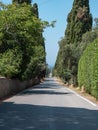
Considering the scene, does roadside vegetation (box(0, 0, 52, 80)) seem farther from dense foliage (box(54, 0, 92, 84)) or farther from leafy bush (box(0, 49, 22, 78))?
dense foliage (box(54, 0, 92, 84))

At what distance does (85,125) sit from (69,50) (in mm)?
53914

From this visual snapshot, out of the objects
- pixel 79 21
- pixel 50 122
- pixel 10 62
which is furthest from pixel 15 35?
pixel 79 21

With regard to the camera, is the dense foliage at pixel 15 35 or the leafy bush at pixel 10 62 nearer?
the leafy bush at pixel 10 62

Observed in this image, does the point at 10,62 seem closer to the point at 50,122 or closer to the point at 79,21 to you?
the point at 50,122

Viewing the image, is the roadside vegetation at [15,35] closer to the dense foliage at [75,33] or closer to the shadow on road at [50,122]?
the dense foliage at [75,33]

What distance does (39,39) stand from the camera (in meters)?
50.3

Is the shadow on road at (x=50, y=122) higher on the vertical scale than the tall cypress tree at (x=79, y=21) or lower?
lower

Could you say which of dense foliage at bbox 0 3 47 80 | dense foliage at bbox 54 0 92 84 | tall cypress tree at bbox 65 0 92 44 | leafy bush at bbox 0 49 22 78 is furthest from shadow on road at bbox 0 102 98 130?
tall cypress tree at bbox 65 0 92 44

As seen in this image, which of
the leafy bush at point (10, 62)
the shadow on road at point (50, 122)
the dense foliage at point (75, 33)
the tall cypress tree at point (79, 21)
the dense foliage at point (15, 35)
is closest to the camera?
the shadow on road at point (50, 122)

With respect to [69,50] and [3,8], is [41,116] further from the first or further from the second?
[69,50]

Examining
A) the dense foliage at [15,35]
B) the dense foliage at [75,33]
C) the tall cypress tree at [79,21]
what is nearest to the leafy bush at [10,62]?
the dense foliage at [15,35]

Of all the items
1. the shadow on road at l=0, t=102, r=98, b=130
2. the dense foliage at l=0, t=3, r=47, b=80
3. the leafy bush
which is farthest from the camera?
the dense foliage at l=0, t=3, r=47, b=80

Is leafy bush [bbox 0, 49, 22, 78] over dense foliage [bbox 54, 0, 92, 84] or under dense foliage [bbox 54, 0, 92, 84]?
under

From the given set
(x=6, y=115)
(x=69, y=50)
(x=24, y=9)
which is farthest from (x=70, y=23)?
(x=6, y=115)
